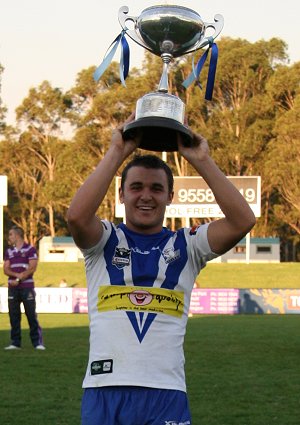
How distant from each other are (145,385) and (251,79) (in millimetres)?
65077

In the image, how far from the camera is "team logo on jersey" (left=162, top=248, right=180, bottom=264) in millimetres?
4586

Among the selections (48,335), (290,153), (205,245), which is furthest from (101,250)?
(290,153)

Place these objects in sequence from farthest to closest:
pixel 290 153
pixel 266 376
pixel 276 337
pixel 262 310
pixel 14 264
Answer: pixel 290 153
pixel 262 310
pixel 276 337
pixel 14 264
pixel 266 376

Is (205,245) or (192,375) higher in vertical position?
(205,245)

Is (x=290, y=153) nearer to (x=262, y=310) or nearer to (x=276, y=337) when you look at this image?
(x=262, y=310)

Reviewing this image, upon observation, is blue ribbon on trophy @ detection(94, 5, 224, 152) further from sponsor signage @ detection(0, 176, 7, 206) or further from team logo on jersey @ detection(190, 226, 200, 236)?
sponsor signage @ detection(0, 176, 7, 206)

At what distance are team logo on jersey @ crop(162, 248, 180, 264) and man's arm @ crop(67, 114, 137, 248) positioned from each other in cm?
36

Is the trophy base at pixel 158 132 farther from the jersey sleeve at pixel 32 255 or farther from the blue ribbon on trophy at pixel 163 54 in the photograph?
the jersey sleeve at pixel 32 255

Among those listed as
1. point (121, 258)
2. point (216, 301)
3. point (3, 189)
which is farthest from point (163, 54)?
point (3, 189)

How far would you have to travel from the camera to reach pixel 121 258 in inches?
180

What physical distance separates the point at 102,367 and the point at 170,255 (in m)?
0.61

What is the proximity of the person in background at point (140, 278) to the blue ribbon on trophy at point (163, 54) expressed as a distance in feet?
0.28

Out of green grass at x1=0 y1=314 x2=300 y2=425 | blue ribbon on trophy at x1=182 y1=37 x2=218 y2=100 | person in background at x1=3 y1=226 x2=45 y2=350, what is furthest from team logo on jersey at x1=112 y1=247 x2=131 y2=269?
person in background at x1=3 y1=226 x2=45 y2=350

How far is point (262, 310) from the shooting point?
3122 centimetres
